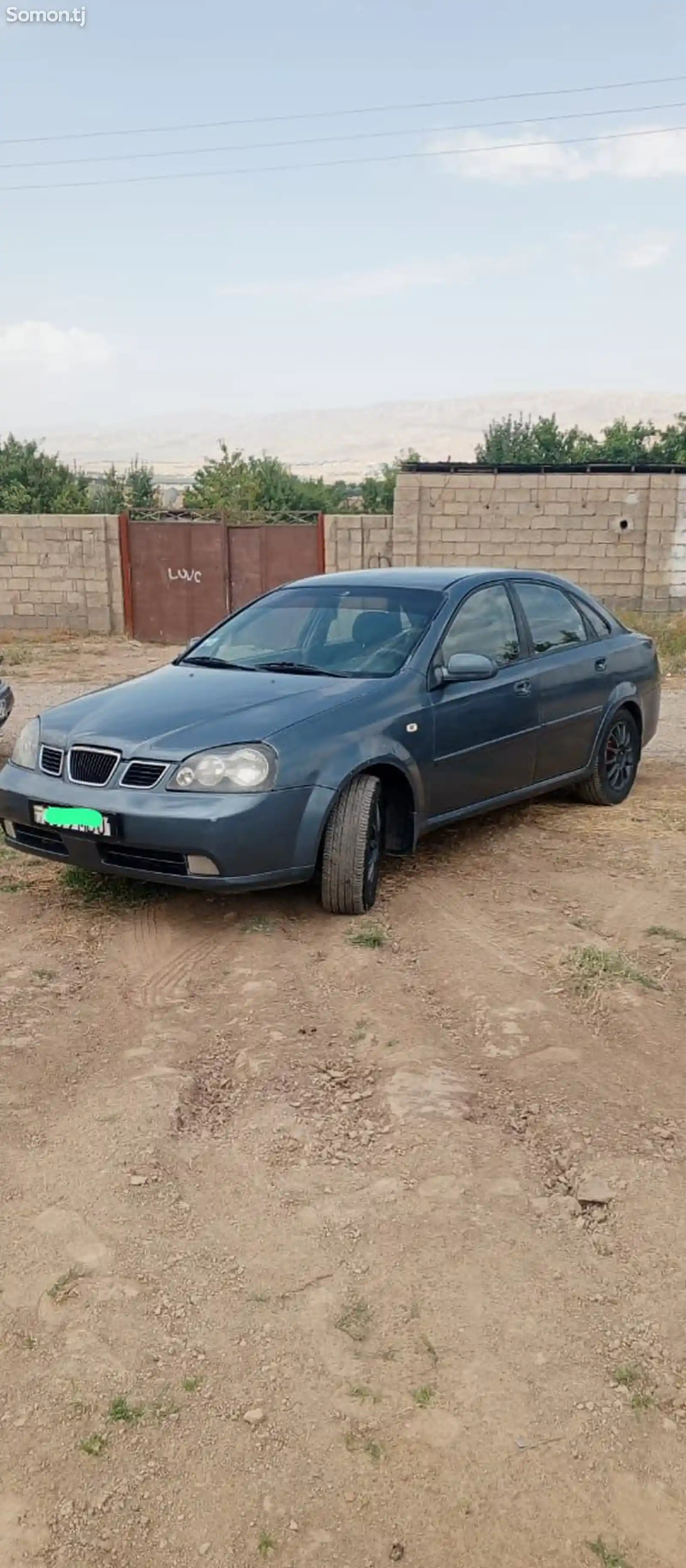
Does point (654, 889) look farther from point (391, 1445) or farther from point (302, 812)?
point (391, 1445)

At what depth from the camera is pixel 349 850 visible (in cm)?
501

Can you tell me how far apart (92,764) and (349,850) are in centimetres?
110

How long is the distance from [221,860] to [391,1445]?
8.76ft

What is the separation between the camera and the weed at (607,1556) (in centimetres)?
208

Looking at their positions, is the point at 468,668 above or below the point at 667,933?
above

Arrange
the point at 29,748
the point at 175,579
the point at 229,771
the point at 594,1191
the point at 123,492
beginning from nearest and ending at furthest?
the point at 594,1191, the point at 229,771, the point at 29,748, the point at 175,579, the point at 123,492

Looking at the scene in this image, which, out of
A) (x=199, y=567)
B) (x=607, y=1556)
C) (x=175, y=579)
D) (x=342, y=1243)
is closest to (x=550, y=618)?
(x=342, y=1243)

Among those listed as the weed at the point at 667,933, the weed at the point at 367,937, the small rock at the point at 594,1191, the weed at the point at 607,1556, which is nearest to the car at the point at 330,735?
the weed at the point at 367,937

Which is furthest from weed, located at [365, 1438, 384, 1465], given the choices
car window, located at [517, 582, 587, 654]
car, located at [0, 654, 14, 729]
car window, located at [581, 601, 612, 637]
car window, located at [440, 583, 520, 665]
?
car, located at [0, 654, 14, 729]

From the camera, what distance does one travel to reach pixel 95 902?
→ 5430 millimetres

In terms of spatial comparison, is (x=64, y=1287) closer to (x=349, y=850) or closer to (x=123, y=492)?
(x=349, y=850)

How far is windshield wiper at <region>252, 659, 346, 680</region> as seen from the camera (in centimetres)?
567

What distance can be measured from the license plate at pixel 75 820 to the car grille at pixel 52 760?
18cm

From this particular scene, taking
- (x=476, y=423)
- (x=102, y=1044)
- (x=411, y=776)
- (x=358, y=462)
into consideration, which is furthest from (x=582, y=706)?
(x=476, y=423)
